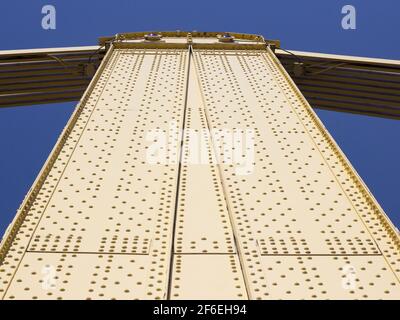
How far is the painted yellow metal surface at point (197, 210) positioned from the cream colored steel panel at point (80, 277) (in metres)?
0.02

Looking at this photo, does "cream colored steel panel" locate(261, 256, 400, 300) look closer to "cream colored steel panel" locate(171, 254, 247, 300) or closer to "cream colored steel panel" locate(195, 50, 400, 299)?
"cream colored steel panel" locate(195, 50, 400, 299)

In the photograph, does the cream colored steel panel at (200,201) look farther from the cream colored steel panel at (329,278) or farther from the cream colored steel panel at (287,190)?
the cream colored steel panel at (329,278)

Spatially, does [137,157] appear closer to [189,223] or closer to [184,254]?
[189,223]

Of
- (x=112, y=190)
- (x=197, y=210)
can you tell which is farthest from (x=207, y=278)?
(x=112, y=190)

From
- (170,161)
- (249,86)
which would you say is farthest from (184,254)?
→ (249,86)

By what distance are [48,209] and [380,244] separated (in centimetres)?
386

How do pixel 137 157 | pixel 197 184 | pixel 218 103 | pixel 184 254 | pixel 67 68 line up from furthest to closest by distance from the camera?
pixel 67 68 → pixel 218 103 → pixel 137 157 → pixel 197 184 → pixel 184 254

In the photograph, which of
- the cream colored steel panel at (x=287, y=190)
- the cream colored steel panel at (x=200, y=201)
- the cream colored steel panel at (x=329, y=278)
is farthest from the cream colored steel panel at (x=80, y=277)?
the cream colored steel panel at (x=329, y=278)

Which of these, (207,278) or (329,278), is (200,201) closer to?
(207,278)

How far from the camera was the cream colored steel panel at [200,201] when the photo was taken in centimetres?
792

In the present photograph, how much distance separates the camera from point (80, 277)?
7.16 metres

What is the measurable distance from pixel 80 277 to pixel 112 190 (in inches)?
84.1

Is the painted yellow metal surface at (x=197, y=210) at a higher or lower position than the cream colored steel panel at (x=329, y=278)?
higher

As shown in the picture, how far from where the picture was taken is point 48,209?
855cm
